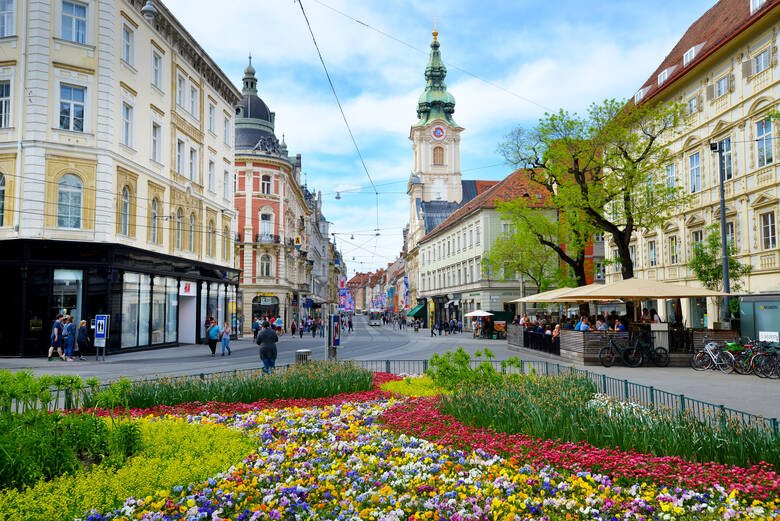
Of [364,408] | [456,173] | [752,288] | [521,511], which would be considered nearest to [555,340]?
[752,288]

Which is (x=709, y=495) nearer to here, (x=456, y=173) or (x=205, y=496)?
(x=205, y=496)

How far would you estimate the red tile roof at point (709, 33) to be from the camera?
27.9 m

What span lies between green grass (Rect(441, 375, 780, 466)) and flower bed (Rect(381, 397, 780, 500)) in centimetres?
18

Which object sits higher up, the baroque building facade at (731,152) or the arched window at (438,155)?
the arched window at (438,155)

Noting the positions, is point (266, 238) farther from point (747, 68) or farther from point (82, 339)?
point (747, 68)

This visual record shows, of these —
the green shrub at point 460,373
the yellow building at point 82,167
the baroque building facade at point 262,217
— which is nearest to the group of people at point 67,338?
the yellow building at point 82,167

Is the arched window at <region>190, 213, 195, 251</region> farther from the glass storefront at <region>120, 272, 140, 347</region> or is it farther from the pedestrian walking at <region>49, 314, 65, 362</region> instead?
the pedestrian walking at <region>49, 314, 65, 362</region>

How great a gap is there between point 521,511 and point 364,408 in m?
5.37

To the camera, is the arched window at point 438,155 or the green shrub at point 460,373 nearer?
the green shrub at point 460,373

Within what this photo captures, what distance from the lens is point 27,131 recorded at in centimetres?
2416

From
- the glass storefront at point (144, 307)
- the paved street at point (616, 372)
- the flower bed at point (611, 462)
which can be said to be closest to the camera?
the flower bed at point (611, 462)

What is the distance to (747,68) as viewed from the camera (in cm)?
2814

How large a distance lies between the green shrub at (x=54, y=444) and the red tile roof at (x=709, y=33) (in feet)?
96.1

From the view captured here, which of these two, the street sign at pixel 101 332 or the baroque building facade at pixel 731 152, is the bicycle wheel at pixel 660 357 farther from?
the street sign at pixel 101 332
